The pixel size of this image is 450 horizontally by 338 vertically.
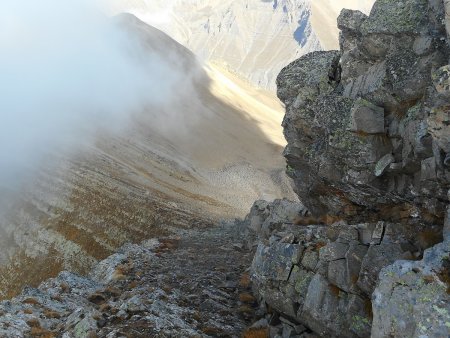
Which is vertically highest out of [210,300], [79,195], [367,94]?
[367,94]

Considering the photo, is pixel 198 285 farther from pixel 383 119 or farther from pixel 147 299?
pixel 383 119

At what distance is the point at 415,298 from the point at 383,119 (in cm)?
808

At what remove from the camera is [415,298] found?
11.2 meters

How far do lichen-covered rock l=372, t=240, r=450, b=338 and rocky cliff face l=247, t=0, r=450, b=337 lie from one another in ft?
0.08

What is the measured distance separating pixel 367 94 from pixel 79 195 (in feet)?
115

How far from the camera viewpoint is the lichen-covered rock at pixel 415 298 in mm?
10750

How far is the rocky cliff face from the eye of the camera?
1181 centimetres

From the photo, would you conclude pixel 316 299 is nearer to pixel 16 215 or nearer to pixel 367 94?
pixel 367 94

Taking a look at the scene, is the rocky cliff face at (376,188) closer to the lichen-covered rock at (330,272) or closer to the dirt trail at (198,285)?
the lichen-covered rock at (330,272)

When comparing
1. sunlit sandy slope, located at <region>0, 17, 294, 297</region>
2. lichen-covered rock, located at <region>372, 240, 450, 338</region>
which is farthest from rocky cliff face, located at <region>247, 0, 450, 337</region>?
sunlit sandy slope, located at <region>0, 17, 294, 297</region>

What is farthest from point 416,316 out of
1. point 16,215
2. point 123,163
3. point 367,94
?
point 123,163

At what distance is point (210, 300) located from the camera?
2200cm

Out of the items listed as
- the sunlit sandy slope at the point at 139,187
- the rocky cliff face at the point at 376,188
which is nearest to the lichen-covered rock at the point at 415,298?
the rocky cliff face at the point at 376,188

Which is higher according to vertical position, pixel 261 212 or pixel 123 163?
pixel 261 212
